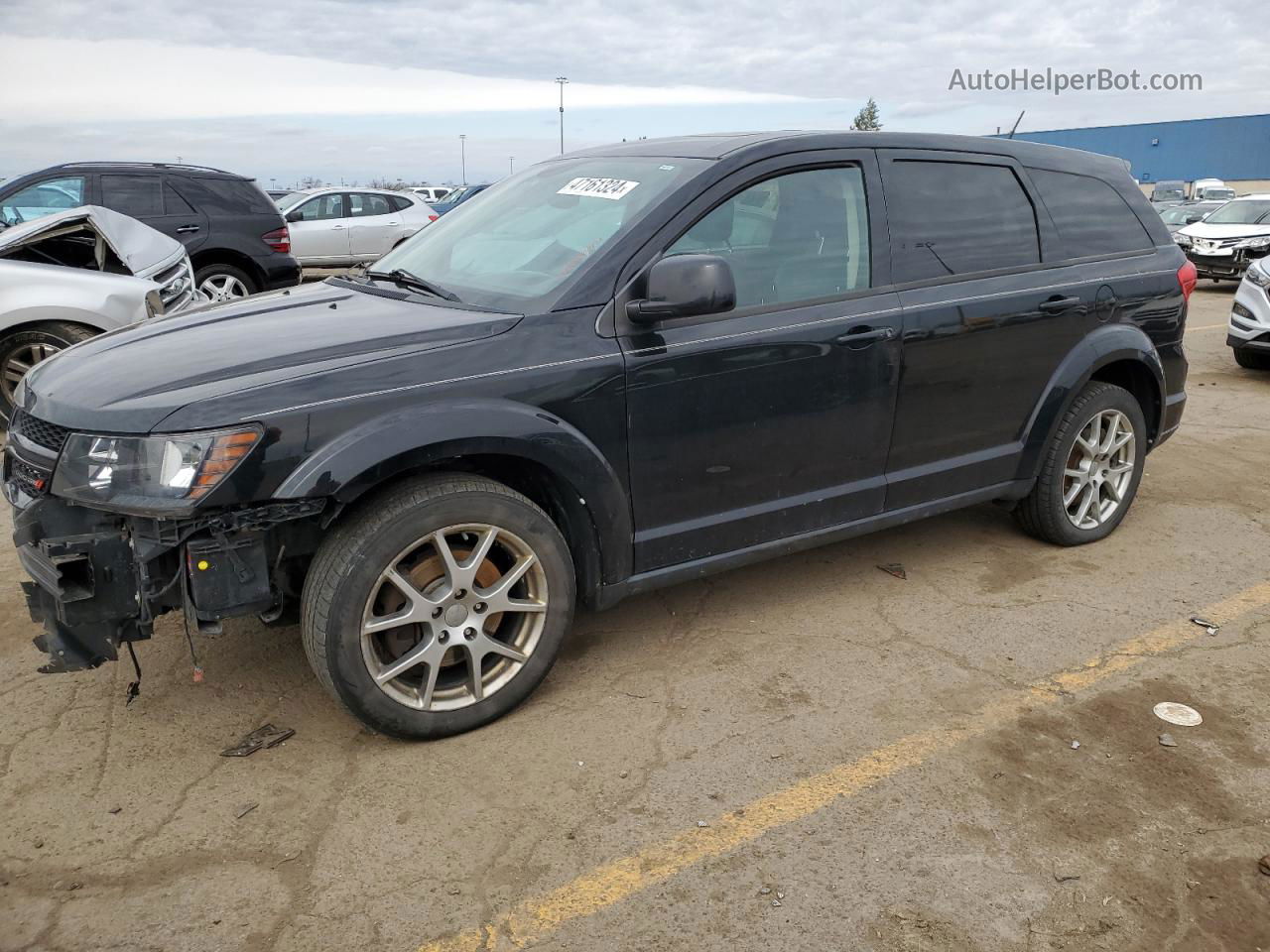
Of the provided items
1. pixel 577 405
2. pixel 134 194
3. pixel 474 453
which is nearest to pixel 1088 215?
pixel 577 405

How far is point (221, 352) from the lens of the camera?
300 centimetres

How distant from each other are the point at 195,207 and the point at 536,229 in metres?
7.58

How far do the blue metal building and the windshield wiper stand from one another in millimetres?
54230

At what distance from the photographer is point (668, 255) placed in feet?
10.9

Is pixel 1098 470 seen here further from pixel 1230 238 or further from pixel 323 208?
pixel 323 208

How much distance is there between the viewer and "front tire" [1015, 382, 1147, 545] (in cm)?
445

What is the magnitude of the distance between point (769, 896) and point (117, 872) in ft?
5.39

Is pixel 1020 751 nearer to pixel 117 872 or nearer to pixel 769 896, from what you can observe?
pixel 769 896

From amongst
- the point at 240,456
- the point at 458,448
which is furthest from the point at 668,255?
the point at 240,456

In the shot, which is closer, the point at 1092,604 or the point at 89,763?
the point at 89,763

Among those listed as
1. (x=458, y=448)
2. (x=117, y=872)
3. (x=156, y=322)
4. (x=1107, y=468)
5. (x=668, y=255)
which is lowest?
(x=117, y=872)

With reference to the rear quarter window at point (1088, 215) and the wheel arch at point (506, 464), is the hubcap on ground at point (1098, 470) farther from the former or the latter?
the wheel arch at point (506, 464)

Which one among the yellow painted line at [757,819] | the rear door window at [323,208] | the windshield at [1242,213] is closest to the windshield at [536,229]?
the yellow painted line at [757,819]

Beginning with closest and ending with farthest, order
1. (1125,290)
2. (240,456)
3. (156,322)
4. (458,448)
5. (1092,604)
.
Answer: (240,456), (458,448), (156,322), (1092,604), (1125,290)
